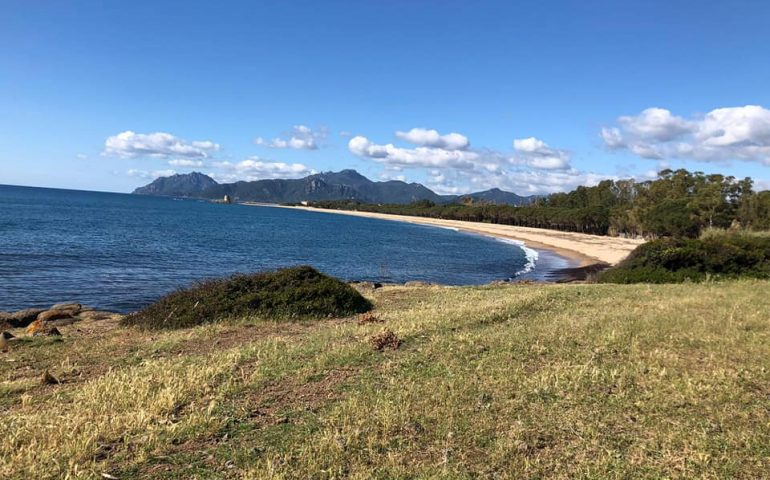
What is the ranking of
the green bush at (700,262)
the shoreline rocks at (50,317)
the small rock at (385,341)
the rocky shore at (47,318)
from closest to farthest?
the small rock at (385,341)
the rocky shore at (47,318)
the shoreline rocks at (50,317)
the green bush at (700,262)

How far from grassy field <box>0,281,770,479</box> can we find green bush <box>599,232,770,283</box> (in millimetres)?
13565

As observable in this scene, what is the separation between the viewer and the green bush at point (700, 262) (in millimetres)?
24016

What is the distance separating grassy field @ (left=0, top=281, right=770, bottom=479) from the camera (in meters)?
5.13

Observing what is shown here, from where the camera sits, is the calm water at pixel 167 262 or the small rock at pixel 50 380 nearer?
the small rock at pixel 50 380

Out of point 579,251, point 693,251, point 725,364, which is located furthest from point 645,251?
point 579,251

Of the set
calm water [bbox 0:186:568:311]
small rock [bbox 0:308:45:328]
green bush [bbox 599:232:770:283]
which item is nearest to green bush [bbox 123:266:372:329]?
small rock [bbox 0:308:45:328]

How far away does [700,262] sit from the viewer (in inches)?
989

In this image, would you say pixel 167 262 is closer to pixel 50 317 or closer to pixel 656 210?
pixel 50 317

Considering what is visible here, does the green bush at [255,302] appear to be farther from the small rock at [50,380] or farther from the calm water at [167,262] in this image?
the calm water at [167,262]

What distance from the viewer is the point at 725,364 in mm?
8586

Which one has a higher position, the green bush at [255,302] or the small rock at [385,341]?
the small rock at [385,341]

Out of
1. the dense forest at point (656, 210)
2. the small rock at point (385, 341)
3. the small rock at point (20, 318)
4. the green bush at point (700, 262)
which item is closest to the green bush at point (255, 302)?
the small rock at point (20, 318)

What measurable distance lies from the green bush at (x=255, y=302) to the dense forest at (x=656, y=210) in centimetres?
4873

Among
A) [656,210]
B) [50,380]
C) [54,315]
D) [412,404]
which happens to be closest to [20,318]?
[54,315]
